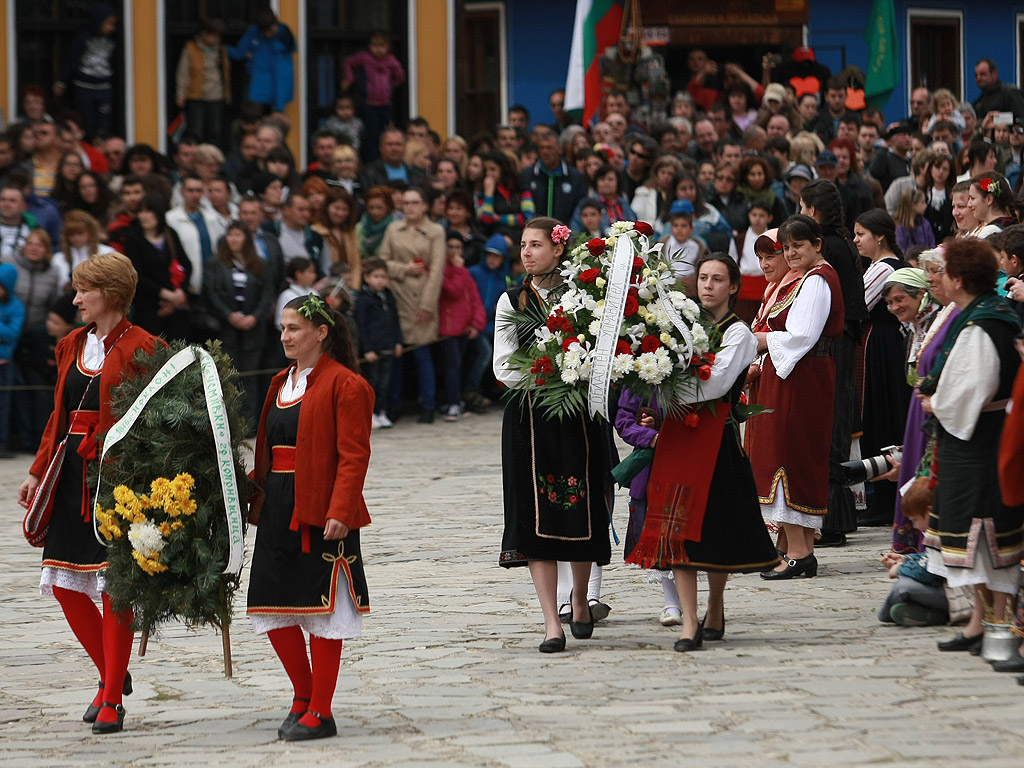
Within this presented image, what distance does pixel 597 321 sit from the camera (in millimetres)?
7102

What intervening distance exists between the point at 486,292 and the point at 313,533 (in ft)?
34.1

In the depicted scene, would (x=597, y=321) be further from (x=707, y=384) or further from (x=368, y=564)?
(x=368, y=564)

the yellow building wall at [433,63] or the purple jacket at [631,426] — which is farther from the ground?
the yellow building wall at [433,63]

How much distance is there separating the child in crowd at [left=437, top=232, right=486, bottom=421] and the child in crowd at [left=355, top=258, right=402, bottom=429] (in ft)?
2.01

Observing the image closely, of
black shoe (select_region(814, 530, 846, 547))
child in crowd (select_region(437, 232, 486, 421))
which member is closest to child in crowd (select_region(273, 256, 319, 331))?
child in crowd (select_region(437, 232, 486, 421))

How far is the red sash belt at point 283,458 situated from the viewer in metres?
6.11

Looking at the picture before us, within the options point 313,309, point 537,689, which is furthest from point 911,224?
point 313,309

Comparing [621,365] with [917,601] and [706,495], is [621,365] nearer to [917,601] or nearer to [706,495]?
[706,495]

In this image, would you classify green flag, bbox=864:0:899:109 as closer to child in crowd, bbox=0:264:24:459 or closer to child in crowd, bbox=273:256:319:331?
child in crowd, bbox=273:256:319:331

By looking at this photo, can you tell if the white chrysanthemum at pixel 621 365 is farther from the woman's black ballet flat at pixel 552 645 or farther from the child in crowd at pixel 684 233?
the child in crowd at pixel 684 233

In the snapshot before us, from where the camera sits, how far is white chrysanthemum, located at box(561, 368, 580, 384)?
7.04 metres

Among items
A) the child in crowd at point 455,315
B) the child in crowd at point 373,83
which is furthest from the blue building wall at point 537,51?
the child in crowd at point 455,315

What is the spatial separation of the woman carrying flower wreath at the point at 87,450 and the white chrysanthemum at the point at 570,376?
1710 millimetres

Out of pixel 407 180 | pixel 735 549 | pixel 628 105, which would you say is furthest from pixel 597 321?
pixel 628 105
